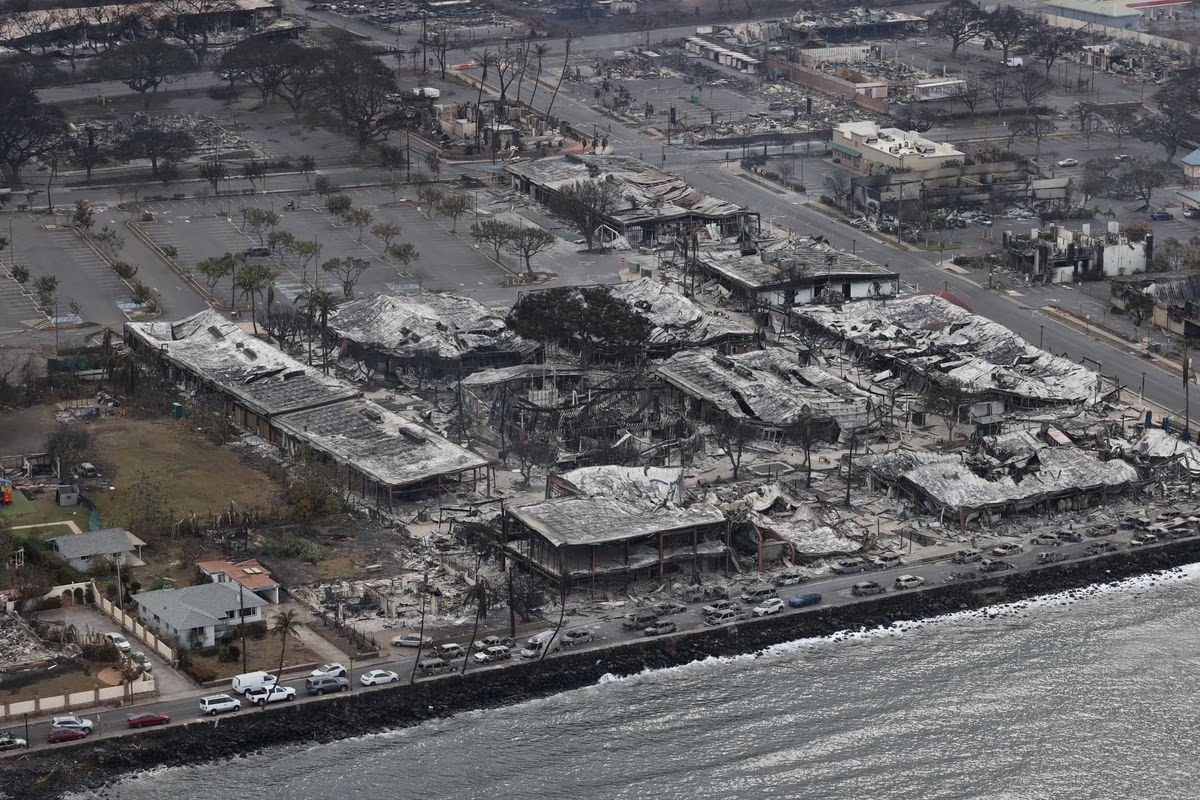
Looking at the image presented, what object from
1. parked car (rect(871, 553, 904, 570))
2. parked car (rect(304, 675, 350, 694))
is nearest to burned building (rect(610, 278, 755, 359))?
parked car (rect(871, 553, 904, 570))

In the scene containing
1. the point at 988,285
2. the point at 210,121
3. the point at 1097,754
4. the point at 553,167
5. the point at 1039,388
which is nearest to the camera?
the point at 1097,754

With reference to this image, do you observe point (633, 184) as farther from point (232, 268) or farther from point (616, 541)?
point (616, 541)

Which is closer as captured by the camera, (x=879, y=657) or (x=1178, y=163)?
(x=879, y=657)

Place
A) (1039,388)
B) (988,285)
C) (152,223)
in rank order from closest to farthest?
1. (1039,388)
2. (988,285)
3. (152,223)

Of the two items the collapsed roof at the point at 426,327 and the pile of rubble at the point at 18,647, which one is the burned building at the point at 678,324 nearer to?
the collapsed roof at the point at 426,327

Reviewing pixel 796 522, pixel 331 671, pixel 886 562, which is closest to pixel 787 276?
pixel 796 522

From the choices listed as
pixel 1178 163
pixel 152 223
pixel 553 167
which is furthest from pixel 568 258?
pixel 1178 163

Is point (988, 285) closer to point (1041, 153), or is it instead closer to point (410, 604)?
point (1041, 153)
